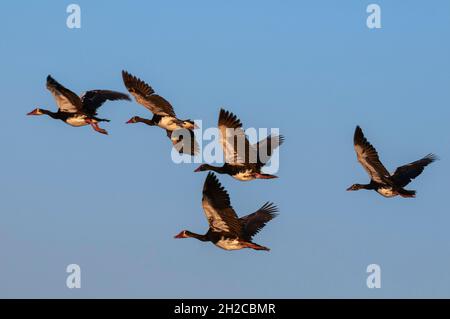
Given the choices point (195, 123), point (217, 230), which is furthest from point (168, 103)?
point (217, 230)

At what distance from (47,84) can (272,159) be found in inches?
293

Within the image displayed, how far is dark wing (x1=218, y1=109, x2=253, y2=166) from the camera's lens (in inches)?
1565

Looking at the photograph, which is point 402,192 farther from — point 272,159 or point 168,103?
point 168,103

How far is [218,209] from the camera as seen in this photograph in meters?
37.9

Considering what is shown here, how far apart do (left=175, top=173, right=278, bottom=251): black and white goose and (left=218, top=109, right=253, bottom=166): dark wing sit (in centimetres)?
178

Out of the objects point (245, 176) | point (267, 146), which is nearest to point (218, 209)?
point (245, 176)

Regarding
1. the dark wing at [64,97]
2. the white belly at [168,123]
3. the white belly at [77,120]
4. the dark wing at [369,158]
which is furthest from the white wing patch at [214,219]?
the white belly at [77,120]

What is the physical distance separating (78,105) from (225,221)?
8.57 m

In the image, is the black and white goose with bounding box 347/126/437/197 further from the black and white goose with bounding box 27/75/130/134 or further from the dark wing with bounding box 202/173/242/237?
the black and white goose with bounding box 27/75/130/134

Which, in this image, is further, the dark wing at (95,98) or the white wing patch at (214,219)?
the dark wing at (95,98)

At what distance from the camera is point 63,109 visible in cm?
4500

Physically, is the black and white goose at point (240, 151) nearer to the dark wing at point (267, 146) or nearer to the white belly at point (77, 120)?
the dark wing at point (267, 146)

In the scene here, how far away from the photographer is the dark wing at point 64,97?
142 ft
